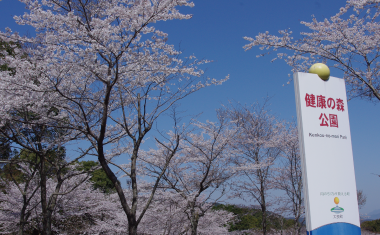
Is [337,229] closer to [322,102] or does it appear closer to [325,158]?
[325,158]

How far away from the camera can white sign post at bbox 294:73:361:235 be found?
7.41 feet

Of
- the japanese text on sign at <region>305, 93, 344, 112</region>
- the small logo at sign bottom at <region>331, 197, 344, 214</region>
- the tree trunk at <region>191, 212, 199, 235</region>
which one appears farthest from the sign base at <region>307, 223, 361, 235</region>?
the tree trunk at <region>191, 212, 199, 235</region>

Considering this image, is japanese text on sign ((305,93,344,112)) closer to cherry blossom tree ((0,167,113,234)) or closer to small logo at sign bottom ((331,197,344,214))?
small logo at sign bottom ((331,197,344,214))

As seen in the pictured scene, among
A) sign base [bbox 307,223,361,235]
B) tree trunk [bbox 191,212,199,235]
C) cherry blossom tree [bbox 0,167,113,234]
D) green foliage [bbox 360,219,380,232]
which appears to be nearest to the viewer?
sign base [bbox 307,223,361,235]

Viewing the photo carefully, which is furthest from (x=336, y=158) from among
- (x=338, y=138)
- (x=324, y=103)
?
(x=324, y=103)

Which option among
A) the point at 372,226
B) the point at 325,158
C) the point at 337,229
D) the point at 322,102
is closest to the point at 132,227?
the point at 337,229

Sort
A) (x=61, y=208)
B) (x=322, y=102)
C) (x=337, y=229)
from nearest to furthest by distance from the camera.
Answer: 1. (x=337, y=229)
2. (x=322, y=102)
3. (x=61, y=208)

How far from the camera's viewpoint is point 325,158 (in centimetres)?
238

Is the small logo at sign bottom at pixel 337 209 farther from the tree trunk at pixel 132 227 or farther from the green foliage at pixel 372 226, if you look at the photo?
the green foliage at pixel 372 226

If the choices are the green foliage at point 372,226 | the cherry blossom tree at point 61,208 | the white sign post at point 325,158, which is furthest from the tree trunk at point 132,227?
the green foliage at point 372,226

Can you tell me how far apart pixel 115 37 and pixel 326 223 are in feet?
11.8

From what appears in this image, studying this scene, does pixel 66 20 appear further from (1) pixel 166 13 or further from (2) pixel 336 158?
(2) pixel 336 158

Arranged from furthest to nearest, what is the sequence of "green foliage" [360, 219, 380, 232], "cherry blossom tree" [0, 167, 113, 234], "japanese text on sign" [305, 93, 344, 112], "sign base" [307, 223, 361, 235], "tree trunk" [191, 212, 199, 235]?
"green foliage" [360, 219, 380, 232], "cherry blossom tree" [0, 167, 113, 234], "tree trunk" [191, 212, 199, 235], "japanese text on sign" [305, 93, 344, 112], "sign base" [307, 223, 361, 235]

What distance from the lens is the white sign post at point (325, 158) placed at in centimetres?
226
